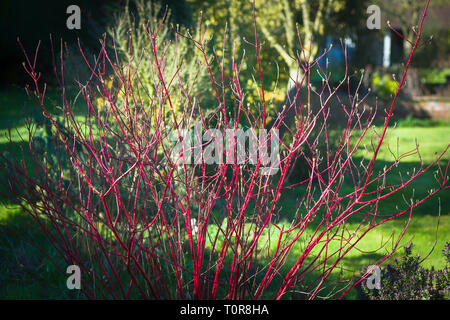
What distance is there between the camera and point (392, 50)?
59.9ft

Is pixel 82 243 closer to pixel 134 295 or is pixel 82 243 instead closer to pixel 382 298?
pixel 134 295

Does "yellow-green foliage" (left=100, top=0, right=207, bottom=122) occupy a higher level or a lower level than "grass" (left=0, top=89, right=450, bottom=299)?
higher

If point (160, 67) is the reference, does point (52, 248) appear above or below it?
below

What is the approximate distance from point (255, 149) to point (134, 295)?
1.69m

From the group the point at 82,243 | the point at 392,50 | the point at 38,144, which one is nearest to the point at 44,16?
the point at 38,144

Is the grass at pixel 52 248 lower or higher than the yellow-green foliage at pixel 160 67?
lower

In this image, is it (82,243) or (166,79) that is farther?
(166,79)

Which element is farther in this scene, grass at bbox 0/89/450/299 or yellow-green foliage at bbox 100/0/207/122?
yellow-green foliage at bbox 100/0/207/122

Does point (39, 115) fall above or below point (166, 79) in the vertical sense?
below

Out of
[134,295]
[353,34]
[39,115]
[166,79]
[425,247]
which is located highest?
[353,34]

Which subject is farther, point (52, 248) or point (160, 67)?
point (52, 248)

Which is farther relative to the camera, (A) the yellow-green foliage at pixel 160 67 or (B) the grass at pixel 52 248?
(A) the yellow-green foliage at pixel 160 67

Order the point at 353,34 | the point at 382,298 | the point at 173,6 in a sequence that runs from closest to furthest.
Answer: the point at 382,298
the point at 173,6
the point at 353,34

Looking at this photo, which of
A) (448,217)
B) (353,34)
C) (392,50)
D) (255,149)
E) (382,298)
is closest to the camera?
(255,149)
